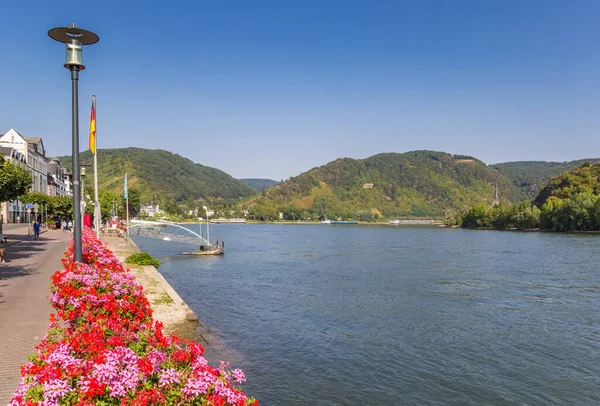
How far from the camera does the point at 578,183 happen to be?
15088 cm

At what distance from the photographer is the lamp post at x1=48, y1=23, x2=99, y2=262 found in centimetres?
978

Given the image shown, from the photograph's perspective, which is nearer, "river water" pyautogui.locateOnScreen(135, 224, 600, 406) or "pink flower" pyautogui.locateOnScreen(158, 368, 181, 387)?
"pink flower" pyautogui.locateOnScreen(158, 368, 181, 387)

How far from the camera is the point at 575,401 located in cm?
1341

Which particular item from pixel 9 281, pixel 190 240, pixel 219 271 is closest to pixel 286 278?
pixel 219 271

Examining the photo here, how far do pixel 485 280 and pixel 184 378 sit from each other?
35.5 m

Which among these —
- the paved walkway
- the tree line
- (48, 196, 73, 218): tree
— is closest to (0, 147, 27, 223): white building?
(48, 196, 73, 218): tree

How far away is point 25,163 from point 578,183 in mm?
158525

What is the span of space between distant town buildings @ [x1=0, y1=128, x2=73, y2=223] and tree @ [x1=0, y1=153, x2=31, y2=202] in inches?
1431

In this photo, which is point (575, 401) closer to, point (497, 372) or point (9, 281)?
point (497, 372)

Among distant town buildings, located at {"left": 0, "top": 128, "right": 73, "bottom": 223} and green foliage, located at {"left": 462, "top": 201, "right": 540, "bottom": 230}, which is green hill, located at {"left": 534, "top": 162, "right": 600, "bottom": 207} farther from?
distant town buildings, located at {"left": 0, "top": 128, "right": 73, "bottom": 223}

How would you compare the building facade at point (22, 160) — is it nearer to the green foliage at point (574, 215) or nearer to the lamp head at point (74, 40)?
the lamp head at point (74, 40)

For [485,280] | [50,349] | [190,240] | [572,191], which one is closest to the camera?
[50,349]

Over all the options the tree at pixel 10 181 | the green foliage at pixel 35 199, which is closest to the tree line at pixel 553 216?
the green foliage at pixel 35 199

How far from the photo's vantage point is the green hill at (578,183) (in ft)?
476
